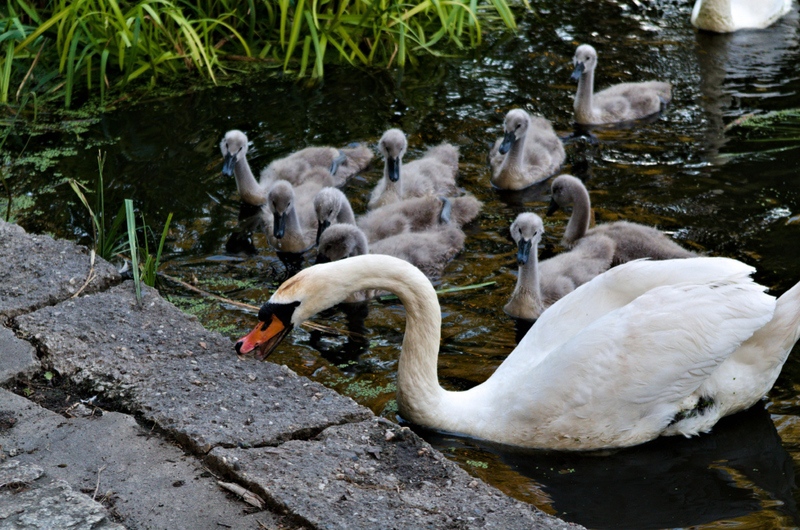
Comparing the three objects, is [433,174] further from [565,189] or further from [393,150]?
[565,189]

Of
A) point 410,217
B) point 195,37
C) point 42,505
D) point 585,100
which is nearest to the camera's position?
point 42,505

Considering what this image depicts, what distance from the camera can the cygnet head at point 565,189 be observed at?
5965mm

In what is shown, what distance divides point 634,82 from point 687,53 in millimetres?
972

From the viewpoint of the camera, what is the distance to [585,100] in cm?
764

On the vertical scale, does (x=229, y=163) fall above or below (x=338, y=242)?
above

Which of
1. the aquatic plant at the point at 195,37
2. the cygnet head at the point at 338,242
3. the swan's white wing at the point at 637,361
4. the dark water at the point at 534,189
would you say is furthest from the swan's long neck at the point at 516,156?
the swan's white wing at the point at 637,361

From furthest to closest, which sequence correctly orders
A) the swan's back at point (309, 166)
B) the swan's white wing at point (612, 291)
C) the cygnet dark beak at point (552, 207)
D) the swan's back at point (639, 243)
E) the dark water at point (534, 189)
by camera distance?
the swan's back at point (309, 166)
the cygnet dark beak at point (552, 207)
the swan's back at point (639, 243)
the swan's white wing at point (612, 291)
the dark water at point (534, 189)

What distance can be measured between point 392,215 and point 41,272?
2.79m

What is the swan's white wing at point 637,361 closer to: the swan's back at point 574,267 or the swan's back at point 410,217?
the swan's back at point 574,267

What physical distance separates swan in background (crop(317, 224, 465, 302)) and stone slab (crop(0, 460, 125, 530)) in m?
2.93

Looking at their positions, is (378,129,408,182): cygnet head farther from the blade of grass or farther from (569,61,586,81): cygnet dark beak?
the blade of grass

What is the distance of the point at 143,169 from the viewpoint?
7117mm

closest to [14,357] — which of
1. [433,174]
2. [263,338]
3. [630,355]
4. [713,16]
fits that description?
[263,338]

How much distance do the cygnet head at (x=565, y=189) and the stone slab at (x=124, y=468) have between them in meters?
3.79
